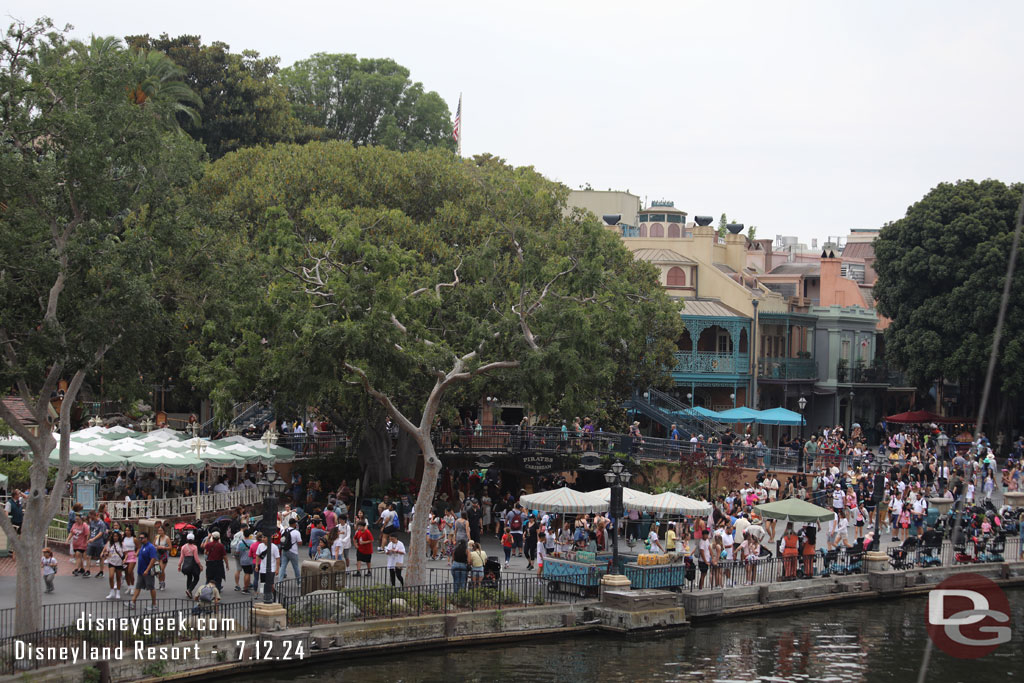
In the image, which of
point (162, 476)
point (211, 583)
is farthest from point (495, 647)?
point (162, 476)

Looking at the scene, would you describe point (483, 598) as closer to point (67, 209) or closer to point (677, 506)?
point (677, 506)

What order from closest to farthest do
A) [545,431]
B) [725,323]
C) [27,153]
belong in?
[27,153], [545,431], [725,323]

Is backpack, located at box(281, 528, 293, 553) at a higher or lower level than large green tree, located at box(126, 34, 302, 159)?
lower

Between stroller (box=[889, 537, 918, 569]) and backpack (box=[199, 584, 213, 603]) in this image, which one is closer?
backpack (box=[199, 584, 213, 603])

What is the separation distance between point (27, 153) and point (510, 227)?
12710 millimetres

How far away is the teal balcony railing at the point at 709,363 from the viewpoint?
55.8 metres

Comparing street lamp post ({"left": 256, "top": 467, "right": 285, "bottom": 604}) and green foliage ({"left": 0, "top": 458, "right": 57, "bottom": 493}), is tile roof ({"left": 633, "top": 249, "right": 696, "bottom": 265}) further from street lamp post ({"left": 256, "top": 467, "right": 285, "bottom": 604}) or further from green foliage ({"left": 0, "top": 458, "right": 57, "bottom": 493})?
street lamp post ({"left": 256, "top": 467, "right": 285, "bottom": 604})

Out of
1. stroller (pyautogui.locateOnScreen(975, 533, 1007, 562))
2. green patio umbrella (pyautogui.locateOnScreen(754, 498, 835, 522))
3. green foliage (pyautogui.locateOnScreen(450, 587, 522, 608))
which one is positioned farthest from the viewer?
stroller (pyautogui.locateOnScreen(975, 533, 1007, 562))

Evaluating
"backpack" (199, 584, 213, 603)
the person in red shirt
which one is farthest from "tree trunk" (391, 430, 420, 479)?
"backpack" (199, 584, 213, 603)

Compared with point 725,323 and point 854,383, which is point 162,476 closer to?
point 725,323

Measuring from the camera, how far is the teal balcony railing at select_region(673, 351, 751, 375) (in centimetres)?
5584

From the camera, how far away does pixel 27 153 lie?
20.6 m

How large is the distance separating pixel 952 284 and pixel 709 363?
12.5 meters

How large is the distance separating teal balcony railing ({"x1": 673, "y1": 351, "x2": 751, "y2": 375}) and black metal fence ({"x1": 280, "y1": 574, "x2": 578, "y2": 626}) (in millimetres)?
30126
